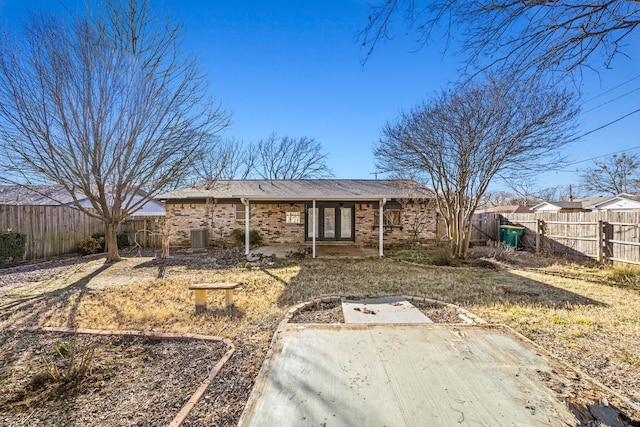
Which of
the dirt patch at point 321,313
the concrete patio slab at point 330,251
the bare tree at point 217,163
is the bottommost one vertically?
the dirt patch at point 321,313

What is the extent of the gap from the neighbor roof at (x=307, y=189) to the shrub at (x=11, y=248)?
4385mm

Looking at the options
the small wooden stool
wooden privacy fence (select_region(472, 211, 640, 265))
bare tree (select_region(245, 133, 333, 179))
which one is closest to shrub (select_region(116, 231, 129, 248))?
the small wooden stool

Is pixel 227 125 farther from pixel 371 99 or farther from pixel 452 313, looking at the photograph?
pixel 452 313

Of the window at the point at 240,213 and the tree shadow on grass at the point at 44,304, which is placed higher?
the window at the point at 240,213

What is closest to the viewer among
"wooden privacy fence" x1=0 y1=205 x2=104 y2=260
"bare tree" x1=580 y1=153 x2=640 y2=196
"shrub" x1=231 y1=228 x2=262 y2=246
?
"wooden privacy fence" x1=0 y1=205 x2=104 y2=260

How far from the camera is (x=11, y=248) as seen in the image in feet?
28.5

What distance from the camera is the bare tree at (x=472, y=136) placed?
8.00 metres

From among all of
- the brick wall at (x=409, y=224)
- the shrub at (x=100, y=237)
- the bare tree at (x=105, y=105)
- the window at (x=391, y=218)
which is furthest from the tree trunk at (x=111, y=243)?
the window at (x=391, y=218)

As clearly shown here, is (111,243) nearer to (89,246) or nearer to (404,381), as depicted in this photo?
(89,246)

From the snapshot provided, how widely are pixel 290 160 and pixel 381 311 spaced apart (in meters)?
25.0

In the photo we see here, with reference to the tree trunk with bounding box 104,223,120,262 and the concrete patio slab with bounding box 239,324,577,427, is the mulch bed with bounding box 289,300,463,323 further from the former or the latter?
the tree trunk with bounding box 104,223,120,262

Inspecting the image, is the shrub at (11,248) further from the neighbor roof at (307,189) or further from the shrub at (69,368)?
the shrub at (69,368)

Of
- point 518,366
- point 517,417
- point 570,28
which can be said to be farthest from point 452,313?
point 570,28

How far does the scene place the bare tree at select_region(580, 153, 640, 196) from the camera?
88.7 feet
